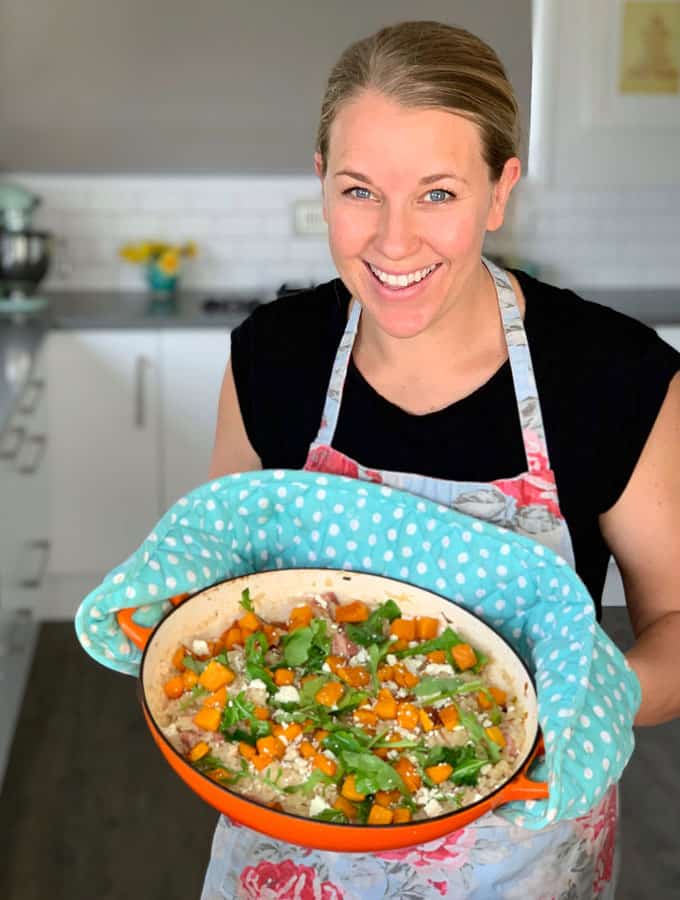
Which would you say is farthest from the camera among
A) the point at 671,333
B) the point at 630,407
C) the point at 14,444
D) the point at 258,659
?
the point at 671,333

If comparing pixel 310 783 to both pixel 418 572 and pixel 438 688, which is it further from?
pixel 418 572

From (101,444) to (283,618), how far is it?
2.07m

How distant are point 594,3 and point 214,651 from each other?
2.40 meters

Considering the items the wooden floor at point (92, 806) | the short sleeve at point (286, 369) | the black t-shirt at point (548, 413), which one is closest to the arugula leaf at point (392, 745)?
the black t-shirt at point (548, 413)

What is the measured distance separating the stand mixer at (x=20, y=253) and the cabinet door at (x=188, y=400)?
42cm

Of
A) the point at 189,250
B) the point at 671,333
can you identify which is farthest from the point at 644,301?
the point at 189,250

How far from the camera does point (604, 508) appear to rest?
1.14m

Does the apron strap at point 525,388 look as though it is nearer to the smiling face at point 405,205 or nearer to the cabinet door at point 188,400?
the smiling face at point 405,205

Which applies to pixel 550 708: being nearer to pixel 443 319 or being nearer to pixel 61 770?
pixel 443 319

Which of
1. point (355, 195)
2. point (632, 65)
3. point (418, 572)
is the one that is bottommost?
point (418, 572)

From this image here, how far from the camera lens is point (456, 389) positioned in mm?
1190

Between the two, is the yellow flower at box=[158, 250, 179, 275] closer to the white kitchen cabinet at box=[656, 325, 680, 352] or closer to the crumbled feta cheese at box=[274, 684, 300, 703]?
the white kitchen cabinet at box=[656, 325, 680, 352]

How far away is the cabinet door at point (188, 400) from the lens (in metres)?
2.96

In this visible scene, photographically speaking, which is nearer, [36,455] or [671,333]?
[36,455]
